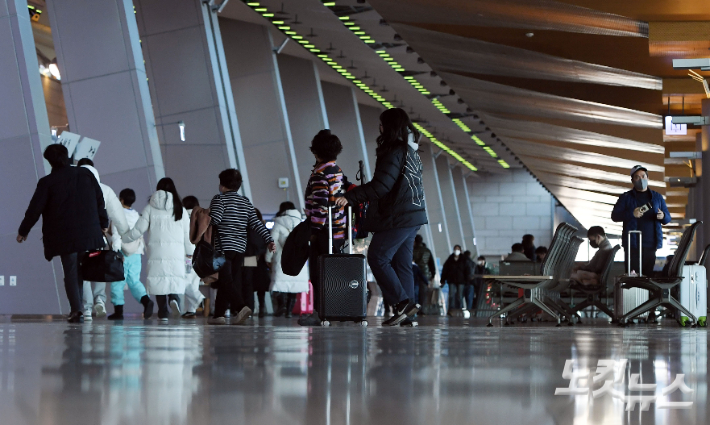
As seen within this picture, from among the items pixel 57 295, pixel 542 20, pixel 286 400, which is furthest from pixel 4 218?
pixel 286 400

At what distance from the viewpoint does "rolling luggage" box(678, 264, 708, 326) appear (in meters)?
9.27

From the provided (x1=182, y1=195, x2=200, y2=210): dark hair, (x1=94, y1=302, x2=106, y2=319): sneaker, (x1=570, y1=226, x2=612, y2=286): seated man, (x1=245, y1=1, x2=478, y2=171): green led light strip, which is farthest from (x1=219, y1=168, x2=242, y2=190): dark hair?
(x1=245, y1=1, x2=478, y2=171): green led light strip

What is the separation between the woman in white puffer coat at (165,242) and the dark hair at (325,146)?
2770 millimetres

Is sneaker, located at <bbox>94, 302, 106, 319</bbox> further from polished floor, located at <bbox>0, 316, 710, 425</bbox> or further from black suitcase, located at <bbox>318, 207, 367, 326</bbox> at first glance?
polished floor, located at <bbox>0, 316, 710, 425</bbox>

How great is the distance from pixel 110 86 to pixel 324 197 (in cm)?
771

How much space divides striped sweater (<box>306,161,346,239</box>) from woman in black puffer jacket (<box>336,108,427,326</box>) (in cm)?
32

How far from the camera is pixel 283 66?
2380cm

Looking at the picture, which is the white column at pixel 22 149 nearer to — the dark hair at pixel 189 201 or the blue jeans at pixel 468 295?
the dark hair at pixel 189 201

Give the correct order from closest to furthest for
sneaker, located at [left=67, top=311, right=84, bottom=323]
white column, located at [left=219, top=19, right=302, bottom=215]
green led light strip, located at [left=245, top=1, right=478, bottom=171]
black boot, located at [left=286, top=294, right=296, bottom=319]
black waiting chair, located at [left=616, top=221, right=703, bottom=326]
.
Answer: sneaker, located at [left=67, top=311, right=84, bottom=323] → black waiting chair, located at [left=616, top=221, right=703, bottom=326] → black boot, located at [left=286, top=294, right=296, bottom=319] → green led light strip, located at [left=245, top=1, right=478, bottom=171] → white column, located at [left=219, top=19, right=302, bottom=215]

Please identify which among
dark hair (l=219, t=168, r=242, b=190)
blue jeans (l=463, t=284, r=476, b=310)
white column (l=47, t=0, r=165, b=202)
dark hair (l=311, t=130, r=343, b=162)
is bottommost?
blue jeans (l=463, t=284, r=476, b=310)

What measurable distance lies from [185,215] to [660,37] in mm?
Answer: 7883

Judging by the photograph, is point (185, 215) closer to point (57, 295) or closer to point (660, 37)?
point (57, 295)

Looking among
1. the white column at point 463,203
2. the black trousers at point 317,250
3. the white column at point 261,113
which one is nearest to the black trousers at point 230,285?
the black trousers at point 317,250

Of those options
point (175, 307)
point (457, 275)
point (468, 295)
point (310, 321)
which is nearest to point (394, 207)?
point (310, 321)
